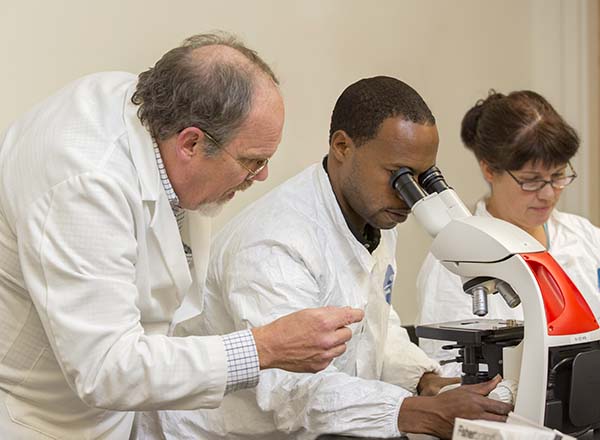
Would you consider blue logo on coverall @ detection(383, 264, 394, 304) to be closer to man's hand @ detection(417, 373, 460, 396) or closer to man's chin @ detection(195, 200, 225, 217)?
man's hand @ detection(417, 373, 460, 396)

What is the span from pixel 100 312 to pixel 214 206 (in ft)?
1.14

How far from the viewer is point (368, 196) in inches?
70.7

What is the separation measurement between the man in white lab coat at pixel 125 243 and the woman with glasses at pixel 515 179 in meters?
0.82

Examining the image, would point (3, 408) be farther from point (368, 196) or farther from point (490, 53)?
point (490, 53)

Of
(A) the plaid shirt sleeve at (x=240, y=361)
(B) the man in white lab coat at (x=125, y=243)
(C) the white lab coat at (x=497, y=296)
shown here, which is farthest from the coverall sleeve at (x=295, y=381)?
(C) the white lab coat at (x=497, y=296)

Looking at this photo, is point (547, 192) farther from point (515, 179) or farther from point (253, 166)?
point (253, 166)

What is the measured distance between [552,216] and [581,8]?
4.07ft

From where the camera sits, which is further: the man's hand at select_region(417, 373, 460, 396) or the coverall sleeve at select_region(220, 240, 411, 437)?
the man's hand at select_region(417, 373, 460, 396)

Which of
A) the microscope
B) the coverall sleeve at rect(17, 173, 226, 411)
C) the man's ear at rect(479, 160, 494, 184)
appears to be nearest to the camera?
the coverall sleeve at rect(17, 173, 226, 411)

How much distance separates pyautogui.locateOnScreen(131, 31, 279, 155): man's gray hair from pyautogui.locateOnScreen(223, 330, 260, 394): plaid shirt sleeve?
32 centimetres

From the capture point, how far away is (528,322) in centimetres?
146

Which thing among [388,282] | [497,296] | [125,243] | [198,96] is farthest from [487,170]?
[125,243]

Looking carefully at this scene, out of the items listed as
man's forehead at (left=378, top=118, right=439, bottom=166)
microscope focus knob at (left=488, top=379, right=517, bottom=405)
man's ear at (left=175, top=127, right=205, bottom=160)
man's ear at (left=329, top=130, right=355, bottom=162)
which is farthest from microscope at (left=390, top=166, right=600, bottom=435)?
man's ear at (left=175, top=127, right=205, bottom=160)

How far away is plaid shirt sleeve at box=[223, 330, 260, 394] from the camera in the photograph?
1.39m
